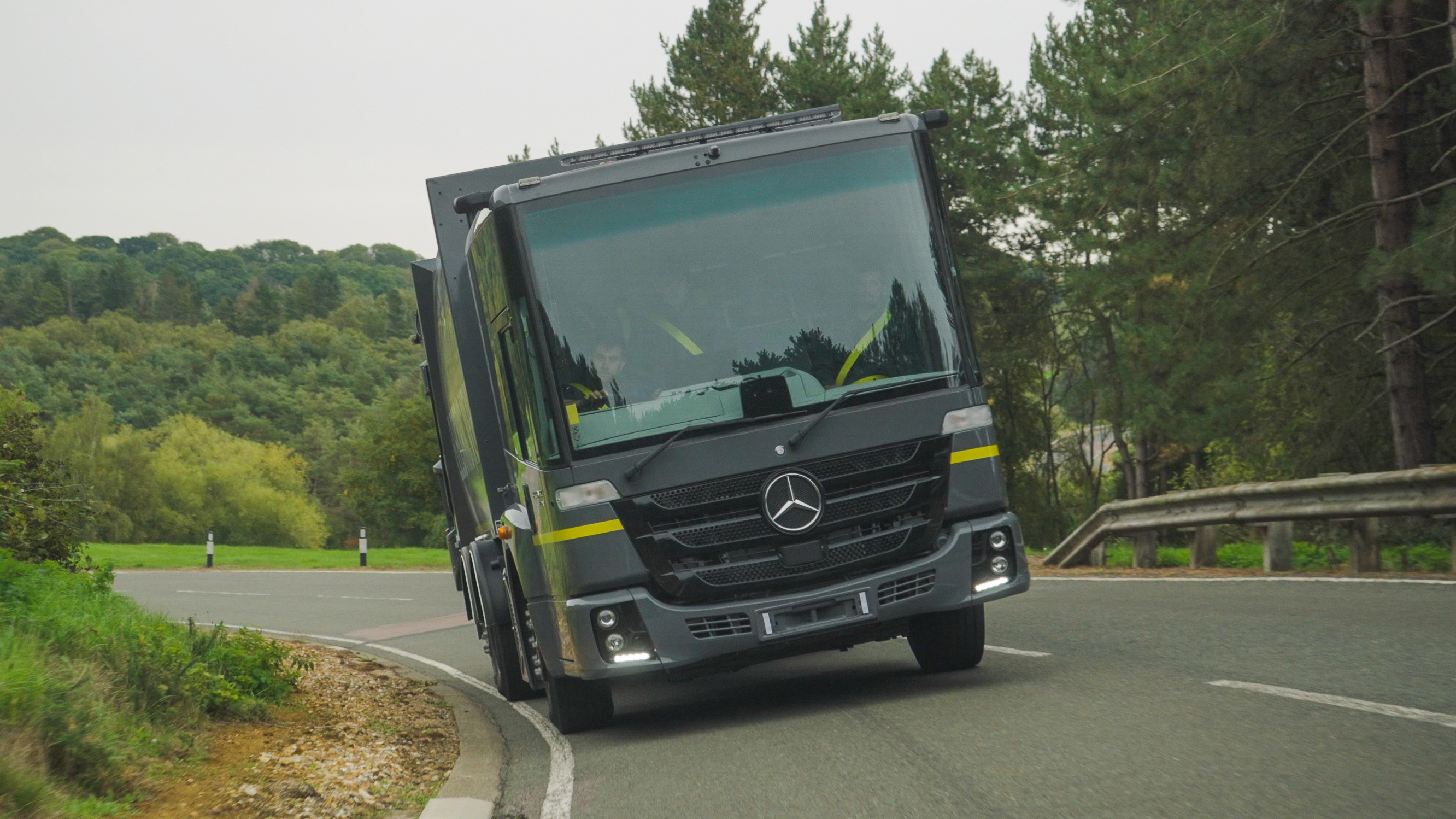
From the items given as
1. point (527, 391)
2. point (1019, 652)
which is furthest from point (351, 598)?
point (527, 391)

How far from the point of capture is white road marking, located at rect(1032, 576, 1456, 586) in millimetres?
11027

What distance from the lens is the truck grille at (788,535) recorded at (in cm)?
720

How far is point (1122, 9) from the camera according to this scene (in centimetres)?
3428

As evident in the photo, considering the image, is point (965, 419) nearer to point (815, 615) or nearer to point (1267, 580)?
Answer: point (815, 615)

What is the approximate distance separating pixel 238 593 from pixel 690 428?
23884 millimetres

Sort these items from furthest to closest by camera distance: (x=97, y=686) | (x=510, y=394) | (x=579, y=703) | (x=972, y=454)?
(x=579, y=703) → (x=510, y=394) → (x=972, y=454) → (x=97, y=686)

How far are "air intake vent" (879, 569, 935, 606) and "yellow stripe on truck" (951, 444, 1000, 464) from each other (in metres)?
0.60

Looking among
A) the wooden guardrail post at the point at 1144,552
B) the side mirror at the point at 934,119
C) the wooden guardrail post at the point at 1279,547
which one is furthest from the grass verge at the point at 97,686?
the wooden guardrail post at the point at 1144,552

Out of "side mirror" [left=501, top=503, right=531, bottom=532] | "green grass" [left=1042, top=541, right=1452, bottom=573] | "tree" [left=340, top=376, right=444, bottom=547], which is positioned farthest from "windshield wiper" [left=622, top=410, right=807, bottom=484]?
"tree" [left=340, top=376, right=444, bottom=547]

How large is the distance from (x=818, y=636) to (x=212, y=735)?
3.50 metres

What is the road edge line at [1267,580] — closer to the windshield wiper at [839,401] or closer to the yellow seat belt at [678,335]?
the windshield wiper at [839,401]

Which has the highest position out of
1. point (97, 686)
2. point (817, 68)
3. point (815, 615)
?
point (817, 68)

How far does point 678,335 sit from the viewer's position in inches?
287

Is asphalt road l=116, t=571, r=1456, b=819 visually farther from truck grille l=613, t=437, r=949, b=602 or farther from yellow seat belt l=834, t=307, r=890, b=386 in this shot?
yellow seat belt l=834, t=307, r=890, b=386
